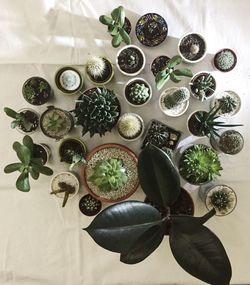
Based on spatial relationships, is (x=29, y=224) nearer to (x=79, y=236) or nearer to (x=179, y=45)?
(x=79, y=236)

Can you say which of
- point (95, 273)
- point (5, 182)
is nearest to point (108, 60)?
point (5, 182)

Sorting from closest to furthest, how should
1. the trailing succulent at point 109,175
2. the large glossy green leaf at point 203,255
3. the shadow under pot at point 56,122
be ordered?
the large glossy green leaf at point 203,255
the trailing succulent at point 109,175
the shadow under pot at point 56,122

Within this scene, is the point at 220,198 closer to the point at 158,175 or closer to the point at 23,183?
the point at 158,175

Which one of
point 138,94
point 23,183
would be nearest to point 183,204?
point 138,94

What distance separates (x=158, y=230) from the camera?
2.92 ft

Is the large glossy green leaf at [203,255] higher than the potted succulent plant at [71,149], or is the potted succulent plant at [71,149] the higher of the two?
the potted succulent plant at [71,149]

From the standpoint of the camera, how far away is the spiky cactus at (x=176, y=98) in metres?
0.97

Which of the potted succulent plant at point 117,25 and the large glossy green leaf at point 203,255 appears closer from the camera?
the large glossy green leaf at point 203,255

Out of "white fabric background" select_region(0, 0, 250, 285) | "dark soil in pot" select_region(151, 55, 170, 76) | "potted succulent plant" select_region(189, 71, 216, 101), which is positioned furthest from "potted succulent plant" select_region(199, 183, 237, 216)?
"dark soil in pot" select_region(151, 55, 170, 76)

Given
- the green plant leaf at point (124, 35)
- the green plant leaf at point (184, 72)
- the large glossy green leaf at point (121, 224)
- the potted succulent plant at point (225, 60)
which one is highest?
the green plant leaf at point (124, 35)

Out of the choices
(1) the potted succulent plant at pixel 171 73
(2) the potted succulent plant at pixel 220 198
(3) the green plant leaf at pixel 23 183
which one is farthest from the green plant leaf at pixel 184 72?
(3) the green plant leaf at pixel 23 183

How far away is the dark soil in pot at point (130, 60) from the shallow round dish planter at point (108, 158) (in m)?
0.22

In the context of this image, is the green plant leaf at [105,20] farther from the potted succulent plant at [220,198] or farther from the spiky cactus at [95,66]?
the potted succulent plant at [220,198]

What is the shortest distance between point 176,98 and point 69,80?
0.29m
